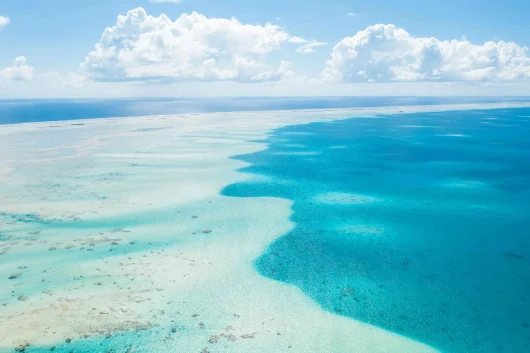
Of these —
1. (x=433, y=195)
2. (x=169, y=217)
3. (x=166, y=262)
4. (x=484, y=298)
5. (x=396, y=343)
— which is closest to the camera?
(x=396, y=343)

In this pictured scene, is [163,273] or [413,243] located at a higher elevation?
[163,273]

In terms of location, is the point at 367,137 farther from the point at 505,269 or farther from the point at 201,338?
the point at 201,338

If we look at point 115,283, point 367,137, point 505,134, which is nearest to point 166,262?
point 115,283

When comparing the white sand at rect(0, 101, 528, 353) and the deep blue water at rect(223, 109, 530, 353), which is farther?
the deep blue water at rect(223, 109, 530, 353)

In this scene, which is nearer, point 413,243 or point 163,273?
point 163,273
